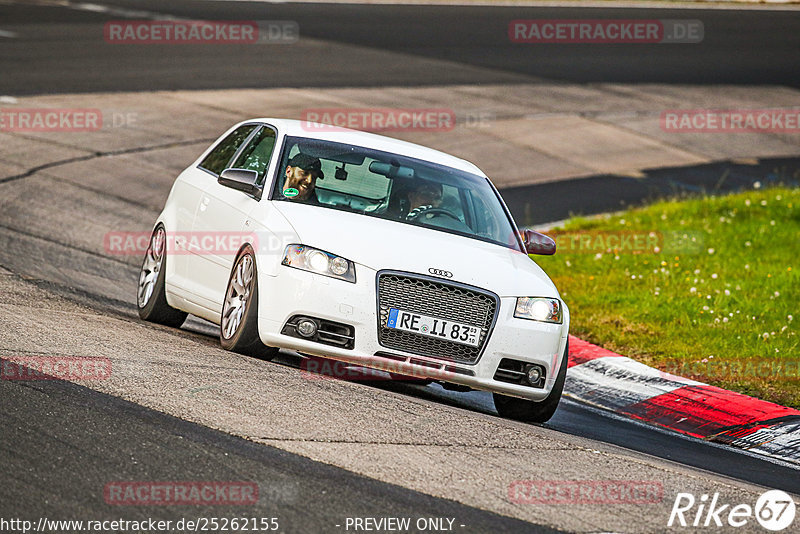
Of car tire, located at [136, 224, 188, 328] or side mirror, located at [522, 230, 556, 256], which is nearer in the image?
side mirror, located at [522, 230, 556, 256]

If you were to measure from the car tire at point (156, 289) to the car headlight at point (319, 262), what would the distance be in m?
2.01

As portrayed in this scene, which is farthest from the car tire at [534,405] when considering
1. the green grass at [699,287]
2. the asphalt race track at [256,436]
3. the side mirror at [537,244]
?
the green grass at [699,287]

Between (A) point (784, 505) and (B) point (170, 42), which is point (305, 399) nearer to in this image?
(A) point (784, 505)

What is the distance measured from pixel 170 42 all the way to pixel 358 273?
20.9 m

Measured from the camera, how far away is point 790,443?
8.35 metres

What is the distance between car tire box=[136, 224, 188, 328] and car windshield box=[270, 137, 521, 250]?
144cm

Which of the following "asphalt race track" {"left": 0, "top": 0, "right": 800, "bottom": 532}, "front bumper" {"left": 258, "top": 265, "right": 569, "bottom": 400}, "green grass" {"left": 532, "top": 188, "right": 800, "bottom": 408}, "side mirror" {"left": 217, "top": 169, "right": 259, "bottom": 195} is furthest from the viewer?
"green grass" {"left": 532, "top": 188, "right": 800, "bottom": 408}

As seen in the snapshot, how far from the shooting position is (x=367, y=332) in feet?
24.8

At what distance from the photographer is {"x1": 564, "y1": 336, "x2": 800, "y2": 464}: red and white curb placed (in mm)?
8500

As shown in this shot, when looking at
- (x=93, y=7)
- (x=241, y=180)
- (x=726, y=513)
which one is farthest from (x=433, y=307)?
(x=93, y=7)

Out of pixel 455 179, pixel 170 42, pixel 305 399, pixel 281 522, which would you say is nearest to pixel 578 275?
pixel 455 179

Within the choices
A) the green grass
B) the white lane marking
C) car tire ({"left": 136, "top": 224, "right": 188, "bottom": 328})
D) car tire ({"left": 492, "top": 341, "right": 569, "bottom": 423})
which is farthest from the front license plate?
the white lane marking

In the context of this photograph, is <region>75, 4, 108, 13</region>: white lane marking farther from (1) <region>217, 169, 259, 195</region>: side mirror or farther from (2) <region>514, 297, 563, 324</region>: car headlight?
(2) <region>514, 297, 563, 324</region>: car headlight

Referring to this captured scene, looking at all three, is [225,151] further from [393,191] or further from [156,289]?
[393,191]
